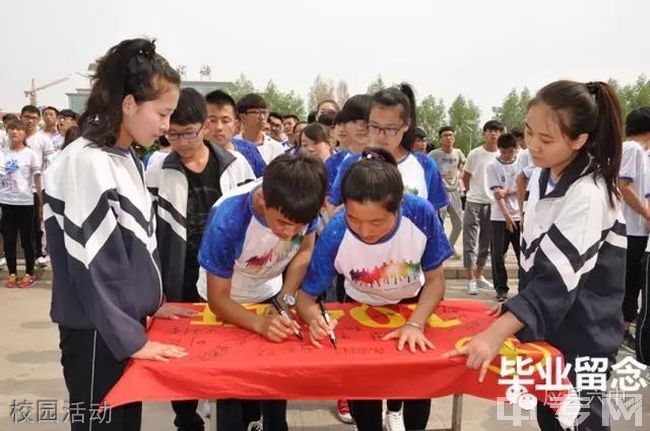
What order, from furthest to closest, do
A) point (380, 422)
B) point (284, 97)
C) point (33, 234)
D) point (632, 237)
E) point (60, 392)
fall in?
point (284, 97) < point (33, 234) < point (632, 237) < point (60, 392) < point (380, 422)

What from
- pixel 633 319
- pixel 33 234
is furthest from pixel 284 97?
pixel 633 319

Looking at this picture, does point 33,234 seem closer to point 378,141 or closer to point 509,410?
point 378,141

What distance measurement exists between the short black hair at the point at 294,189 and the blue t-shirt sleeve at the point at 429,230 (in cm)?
38

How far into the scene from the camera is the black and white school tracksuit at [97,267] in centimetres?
157

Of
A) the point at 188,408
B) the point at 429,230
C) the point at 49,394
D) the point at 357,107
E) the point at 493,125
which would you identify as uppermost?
the point at 357,107

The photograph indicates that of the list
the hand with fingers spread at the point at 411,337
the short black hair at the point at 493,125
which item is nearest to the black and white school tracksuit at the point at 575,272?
the hand with fingers spread at the point at 411,337

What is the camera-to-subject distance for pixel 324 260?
1.97m

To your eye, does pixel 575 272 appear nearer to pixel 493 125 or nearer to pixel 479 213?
pixel 479 213

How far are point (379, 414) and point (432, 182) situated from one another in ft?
4.44

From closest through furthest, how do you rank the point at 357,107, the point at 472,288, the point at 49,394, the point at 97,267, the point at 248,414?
the point at 97,267 < the point at 248,414 < the point at 49,394 < the point at 357,107 < the point at 472,288

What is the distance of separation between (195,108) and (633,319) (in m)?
3.58

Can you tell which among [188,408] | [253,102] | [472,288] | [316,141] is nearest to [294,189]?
[188,408]

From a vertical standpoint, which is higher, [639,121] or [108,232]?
[639,121]

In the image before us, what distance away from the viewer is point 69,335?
1.68 metres
